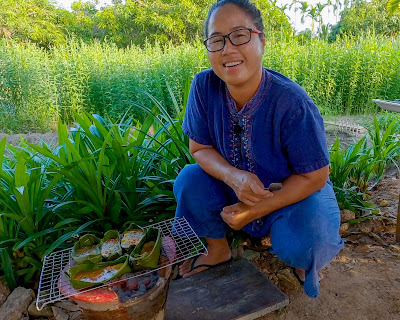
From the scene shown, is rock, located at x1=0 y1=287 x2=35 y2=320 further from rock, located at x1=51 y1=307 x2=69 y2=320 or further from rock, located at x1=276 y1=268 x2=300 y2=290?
rock, located at x1=276 y1=268 x2=300 y2=290

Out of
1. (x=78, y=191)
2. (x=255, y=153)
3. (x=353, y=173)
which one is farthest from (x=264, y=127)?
(x=353, y=173)

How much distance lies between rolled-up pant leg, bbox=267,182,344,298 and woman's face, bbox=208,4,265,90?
24.3 inches

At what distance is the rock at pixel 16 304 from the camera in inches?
60.6

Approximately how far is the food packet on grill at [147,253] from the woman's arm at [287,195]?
0.38m

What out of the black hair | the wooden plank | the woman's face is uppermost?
the black hair

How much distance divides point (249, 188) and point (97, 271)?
666 mm

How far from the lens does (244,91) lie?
150cm

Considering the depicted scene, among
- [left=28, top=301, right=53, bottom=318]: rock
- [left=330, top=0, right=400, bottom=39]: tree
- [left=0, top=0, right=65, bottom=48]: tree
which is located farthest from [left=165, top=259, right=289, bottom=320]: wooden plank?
[left=330, top=0, right=400, bottom=39]: tree

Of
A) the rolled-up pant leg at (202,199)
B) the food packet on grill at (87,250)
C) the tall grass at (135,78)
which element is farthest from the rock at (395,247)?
the tall grass at (135,78)

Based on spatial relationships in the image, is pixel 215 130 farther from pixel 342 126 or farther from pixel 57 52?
pixel 57 52

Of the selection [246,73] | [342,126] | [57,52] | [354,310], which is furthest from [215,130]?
[57,52]

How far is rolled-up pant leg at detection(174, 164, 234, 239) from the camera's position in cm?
165

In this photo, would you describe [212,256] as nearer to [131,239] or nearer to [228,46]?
[131,239]

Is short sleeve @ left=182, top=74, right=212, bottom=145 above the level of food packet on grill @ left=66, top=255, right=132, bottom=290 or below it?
above
